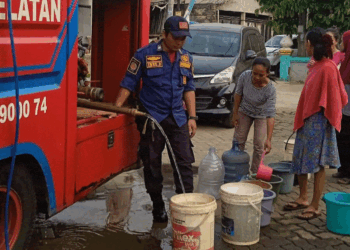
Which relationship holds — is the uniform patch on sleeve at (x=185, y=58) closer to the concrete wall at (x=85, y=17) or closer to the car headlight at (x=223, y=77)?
the concrete wall at (x=85, y=17)

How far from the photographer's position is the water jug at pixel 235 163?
6277 millimetres

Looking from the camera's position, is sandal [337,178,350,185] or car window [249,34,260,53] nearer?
sandal [337,178,350,185]

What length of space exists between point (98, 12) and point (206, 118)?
5.19 metres

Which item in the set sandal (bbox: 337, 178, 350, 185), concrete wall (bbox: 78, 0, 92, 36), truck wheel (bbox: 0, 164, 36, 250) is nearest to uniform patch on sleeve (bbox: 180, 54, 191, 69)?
concrete wall (bbox: 78, 0, 92, 36)

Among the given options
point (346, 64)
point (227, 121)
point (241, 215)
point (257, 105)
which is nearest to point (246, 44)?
point (227, 121)

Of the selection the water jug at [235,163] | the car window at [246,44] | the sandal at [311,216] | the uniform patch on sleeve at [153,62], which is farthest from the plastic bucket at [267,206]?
the car window at [246,44]

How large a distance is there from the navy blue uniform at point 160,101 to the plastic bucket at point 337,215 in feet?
4.36

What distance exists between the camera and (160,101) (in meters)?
4.64

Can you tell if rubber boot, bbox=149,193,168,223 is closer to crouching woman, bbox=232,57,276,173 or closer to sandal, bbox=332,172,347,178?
crouching woman, bbox=232,57,276,173

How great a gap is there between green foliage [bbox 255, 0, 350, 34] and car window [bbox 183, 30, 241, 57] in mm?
7788

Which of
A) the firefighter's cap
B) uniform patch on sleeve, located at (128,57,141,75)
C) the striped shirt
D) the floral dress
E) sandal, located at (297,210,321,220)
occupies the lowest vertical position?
sandal, located at (297,210,321,220)

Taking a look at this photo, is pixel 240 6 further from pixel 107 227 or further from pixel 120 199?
pixel 107 227

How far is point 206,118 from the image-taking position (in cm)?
1034

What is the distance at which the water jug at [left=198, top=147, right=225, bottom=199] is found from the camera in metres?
5.98
